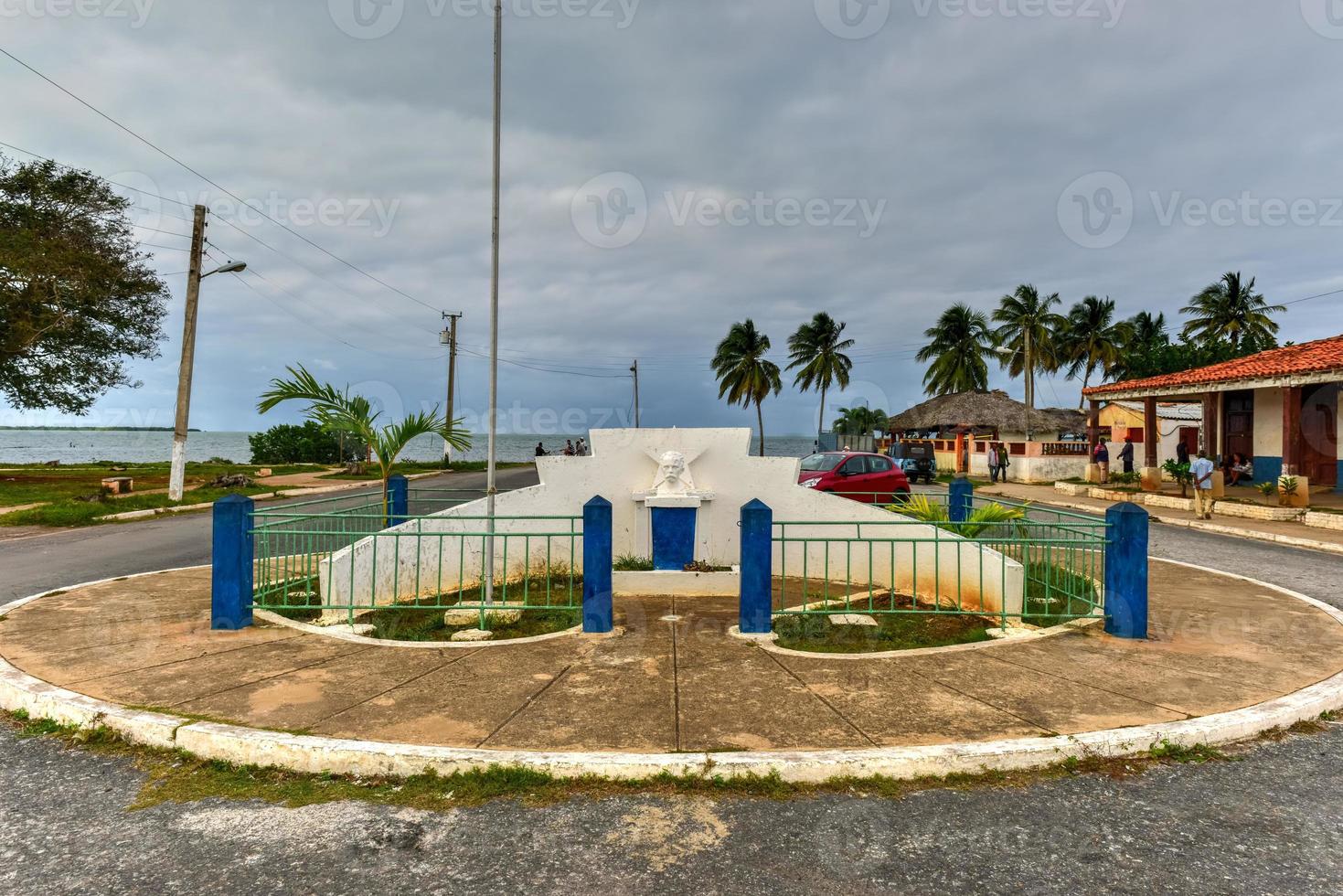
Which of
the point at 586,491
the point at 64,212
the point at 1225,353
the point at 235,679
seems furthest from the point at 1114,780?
the point at 1225,353

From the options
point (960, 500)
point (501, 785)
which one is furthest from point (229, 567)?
point (960, 500)

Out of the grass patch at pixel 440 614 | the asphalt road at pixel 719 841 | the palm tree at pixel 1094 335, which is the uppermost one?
the palm tree at pixel 1094 335

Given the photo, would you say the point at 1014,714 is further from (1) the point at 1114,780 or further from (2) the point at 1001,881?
(2) the point at 1001,881

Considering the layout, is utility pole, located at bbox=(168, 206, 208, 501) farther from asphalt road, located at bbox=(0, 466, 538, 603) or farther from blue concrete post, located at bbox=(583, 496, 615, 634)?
blue concrete post, located at bbox=(583, 496, 615, 634)

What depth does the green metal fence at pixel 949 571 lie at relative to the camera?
22.5 feet

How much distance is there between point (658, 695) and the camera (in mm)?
4727

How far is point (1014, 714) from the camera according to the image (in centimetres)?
436

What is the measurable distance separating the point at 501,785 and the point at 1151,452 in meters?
24.5

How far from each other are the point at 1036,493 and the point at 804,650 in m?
21.0

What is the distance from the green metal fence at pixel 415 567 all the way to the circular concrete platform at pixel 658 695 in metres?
0.80

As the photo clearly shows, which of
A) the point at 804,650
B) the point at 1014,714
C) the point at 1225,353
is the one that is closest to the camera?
the point at 1014,714

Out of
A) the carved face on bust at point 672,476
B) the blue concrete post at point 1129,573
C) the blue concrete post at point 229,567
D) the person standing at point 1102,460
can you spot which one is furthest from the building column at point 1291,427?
the blue concrete post at point 229,567

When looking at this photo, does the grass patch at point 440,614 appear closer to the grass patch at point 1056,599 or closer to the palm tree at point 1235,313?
the grass patch at point 1056,599

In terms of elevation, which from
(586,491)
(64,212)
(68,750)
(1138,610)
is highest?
(64,212)
